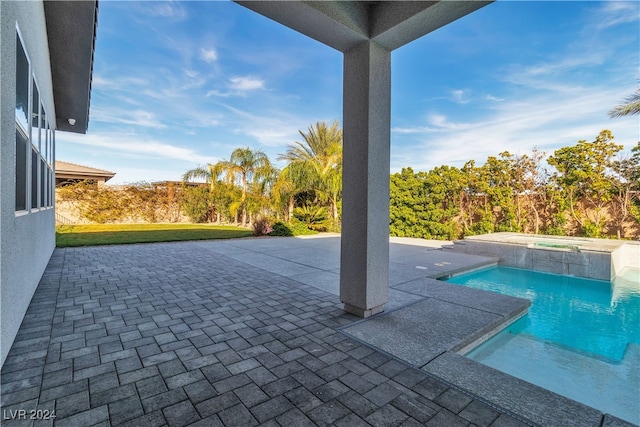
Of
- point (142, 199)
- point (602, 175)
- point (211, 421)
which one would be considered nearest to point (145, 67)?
point (142, 199)

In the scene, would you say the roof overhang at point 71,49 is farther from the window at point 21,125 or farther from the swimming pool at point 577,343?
the swimming pool at point 577,343

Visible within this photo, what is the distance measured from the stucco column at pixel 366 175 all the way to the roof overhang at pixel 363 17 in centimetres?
18

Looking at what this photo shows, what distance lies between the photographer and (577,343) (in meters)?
4.00

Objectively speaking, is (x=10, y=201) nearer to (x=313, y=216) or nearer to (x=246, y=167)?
(x=246, y=167)

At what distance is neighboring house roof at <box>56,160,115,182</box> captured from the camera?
1810 centimetres

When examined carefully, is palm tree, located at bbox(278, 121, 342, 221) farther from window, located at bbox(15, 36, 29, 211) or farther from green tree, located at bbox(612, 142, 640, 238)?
window, located at bbox(15, 36, 29, 211)

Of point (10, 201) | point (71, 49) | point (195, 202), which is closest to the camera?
point (10, 201)

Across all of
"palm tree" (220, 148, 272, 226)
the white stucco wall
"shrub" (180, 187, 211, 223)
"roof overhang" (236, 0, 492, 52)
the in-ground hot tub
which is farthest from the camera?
"shrub" (180, 187, 211, 223)

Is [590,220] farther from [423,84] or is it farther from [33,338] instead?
[33,338]

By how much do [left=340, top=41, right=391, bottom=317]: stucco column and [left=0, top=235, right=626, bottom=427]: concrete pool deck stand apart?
49cm

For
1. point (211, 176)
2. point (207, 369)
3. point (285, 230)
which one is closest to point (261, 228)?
point (285, 230)

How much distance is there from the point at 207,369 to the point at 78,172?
889 inches

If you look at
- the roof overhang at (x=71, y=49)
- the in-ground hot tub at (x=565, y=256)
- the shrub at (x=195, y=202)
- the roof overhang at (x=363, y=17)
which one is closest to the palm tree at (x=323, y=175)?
the shrub at (x=195, y=202)

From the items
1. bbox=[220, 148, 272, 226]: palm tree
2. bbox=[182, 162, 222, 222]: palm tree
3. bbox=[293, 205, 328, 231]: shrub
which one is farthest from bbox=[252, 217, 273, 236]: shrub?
bbox=[182, 162, 222, 222]: palm tree
